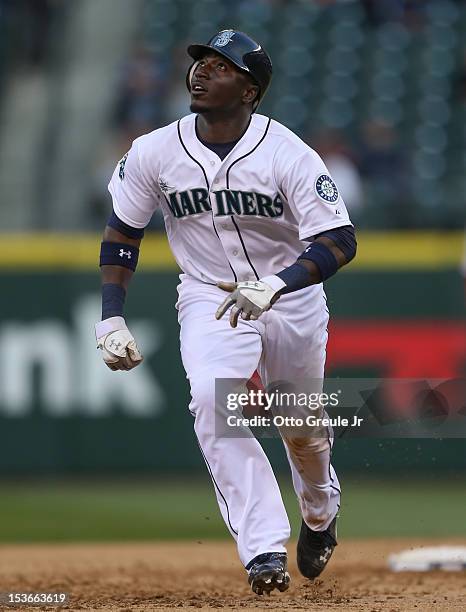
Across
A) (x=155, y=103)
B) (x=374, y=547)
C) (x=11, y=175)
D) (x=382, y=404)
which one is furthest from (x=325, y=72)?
(x=382, y=404)

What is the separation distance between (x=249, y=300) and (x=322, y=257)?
404 millimetres

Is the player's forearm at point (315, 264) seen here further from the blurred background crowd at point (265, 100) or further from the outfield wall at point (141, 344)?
the blurred background crowd at point (265, 100)

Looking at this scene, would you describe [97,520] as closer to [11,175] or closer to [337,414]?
[337,414]

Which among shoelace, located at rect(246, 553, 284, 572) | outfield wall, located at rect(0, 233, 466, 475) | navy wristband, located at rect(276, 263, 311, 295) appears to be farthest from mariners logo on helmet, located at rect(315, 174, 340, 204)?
outfield wall, located at rect(0, 233, 466, 475)

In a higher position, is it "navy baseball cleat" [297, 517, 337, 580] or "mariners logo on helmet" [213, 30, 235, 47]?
"mariners logo on helmet" [213, 30, 235, 47]

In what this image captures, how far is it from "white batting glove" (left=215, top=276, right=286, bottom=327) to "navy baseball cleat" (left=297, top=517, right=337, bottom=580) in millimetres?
1465

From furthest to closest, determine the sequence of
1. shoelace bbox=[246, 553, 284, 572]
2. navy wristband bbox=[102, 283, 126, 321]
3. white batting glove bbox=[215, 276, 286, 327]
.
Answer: navy wristband bbox=[102, 283, 126, 321] → shoelace bbox=[246, 553, 284, 572] → white batting glove bbox=[215, 276, 286, 327]

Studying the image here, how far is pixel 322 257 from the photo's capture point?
206 inches

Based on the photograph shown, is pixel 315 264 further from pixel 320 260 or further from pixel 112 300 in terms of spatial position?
pixel 112 300

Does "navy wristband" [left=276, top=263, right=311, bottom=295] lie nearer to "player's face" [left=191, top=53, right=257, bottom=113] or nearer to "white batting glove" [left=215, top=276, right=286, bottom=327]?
"white batting glove" [left=215, top=276, right=286, bottom=327]

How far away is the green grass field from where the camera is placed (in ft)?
28.5

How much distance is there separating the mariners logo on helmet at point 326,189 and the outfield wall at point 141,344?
5.15 meters

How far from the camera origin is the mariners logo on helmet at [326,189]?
5277 mm

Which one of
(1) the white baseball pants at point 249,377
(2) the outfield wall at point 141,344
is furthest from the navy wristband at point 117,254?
(2) the outfield wall at point 141,344
